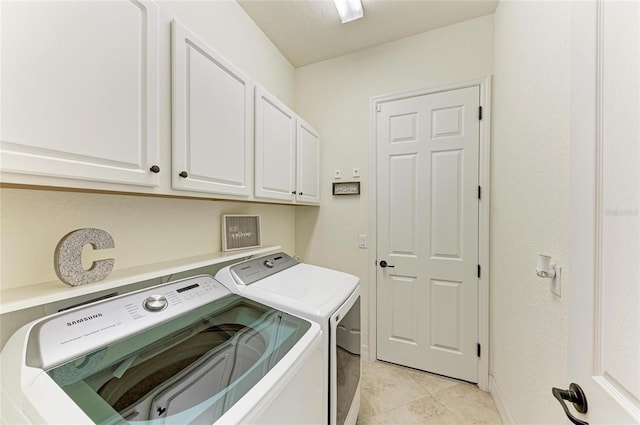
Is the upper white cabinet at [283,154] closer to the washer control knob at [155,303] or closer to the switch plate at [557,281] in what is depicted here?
the washer control knob at [155,303]

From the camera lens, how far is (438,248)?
2.10 metres

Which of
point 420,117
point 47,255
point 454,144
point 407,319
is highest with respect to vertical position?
point 420,117

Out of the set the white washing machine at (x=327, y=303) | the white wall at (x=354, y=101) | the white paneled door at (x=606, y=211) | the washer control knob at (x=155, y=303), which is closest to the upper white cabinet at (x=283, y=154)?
the white wall at (x=354, y=101)

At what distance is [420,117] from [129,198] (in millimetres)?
2155

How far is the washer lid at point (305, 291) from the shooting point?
1145mm

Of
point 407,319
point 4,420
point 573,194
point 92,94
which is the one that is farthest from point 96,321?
point 407,319

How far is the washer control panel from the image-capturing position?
4.50 ft

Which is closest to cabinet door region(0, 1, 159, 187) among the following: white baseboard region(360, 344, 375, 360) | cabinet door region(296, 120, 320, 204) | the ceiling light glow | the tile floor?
cabinet door region(296, 120, 320, 204)

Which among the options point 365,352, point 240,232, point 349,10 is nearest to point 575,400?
point 240,232

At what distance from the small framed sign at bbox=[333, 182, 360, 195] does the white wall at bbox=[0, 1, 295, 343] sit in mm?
697

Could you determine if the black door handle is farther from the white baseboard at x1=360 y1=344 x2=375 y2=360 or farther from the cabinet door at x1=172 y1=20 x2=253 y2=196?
the white baseboard at x1=360 y1=344 x2=375 y2=360

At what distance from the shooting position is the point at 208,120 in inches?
46.8

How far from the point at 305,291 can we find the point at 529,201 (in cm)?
125

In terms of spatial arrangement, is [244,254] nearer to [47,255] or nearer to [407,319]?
[47,255]
